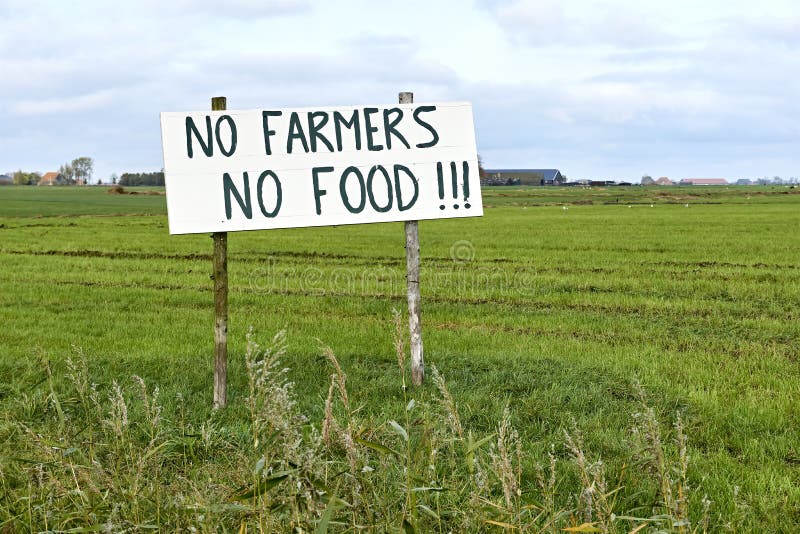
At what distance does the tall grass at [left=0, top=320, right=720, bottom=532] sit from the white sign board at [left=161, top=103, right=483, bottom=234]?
1937 mm

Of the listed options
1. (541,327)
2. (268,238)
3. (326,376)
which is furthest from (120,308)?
(268,238)

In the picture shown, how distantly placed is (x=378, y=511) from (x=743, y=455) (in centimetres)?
356

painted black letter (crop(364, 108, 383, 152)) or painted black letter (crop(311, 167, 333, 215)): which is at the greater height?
painted black letter (crop(364, 108, 383, 152))

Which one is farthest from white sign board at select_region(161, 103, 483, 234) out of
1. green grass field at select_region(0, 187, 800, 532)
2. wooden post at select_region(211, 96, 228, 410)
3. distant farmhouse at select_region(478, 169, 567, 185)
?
distant farmhouse at select_region(478, 169, 567, 185)

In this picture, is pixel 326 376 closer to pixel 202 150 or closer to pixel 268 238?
Result: pixel 202 150

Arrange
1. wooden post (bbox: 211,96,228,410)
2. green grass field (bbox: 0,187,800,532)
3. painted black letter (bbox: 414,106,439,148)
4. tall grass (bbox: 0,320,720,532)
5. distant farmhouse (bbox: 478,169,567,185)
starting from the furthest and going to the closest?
1. distant farmhouse (bbox: 478,169,567,185)
2. painted black letter (bbox: 414,106,439,148)
3. wooden post (bbox: 211,96,228,410)
4. green grass field (bbox: 0,187,800,532)
5. tall grass (bbox: 0,320,720,532)

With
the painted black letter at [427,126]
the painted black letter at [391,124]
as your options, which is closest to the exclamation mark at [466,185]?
the painted black letter at [427,126]

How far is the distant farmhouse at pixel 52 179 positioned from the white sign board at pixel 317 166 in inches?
7162

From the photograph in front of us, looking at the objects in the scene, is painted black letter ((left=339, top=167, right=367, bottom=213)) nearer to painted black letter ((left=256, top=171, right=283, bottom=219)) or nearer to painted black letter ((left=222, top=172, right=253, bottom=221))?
painted black letter ((left=256, top=171, right=283, bottom=219))

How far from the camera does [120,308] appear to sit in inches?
523

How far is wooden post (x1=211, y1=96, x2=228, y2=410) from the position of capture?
272 inches

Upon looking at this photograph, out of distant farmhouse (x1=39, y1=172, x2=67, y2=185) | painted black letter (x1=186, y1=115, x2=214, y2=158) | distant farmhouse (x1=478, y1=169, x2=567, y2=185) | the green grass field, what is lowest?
the green grass field

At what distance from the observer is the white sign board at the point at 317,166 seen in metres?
6.81

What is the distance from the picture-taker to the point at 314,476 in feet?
9.01
